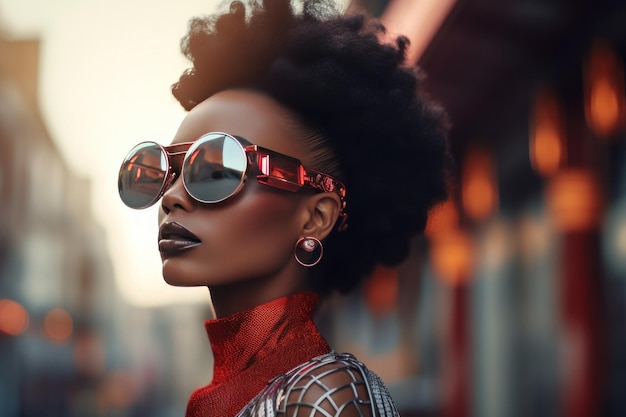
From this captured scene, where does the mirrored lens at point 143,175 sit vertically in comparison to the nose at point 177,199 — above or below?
above

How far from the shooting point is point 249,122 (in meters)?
1.93

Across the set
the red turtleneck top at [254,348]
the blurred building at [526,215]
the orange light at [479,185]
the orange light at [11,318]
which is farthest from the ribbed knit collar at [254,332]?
the orange light at [11,318]

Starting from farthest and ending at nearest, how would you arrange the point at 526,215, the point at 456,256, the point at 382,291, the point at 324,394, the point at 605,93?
the point at 382,291, the point at 456,256, the point at 526,215, the point at 605,93, the point at 324,394

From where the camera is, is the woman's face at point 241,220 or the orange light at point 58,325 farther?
the orange light at point 58,325

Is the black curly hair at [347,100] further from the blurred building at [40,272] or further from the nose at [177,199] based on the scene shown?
the blurred building at [40,272]

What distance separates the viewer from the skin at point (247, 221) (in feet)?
6.02

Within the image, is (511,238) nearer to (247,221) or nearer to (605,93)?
(605,93)

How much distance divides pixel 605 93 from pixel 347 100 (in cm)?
436

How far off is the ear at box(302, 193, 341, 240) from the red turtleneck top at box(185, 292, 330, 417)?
0.16 m

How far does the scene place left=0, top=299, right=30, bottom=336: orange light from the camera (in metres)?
17.1

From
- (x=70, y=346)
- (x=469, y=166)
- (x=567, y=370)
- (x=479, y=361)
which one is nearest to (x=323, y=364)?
(x=567, y=370)

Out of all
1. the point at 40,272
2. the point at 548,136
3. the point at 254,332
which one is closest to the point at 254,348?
the point at 254,332

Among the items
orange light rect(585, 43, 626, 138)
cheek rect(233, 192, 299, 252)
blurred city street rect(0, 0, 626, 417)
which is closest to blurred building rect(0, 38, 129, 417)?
blurred city street rect(0, 0, 626, 417)

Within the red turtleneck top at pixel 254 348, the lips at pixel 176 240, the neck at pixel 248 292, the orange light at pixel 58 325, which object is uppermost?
the lips at pixel 176 240
